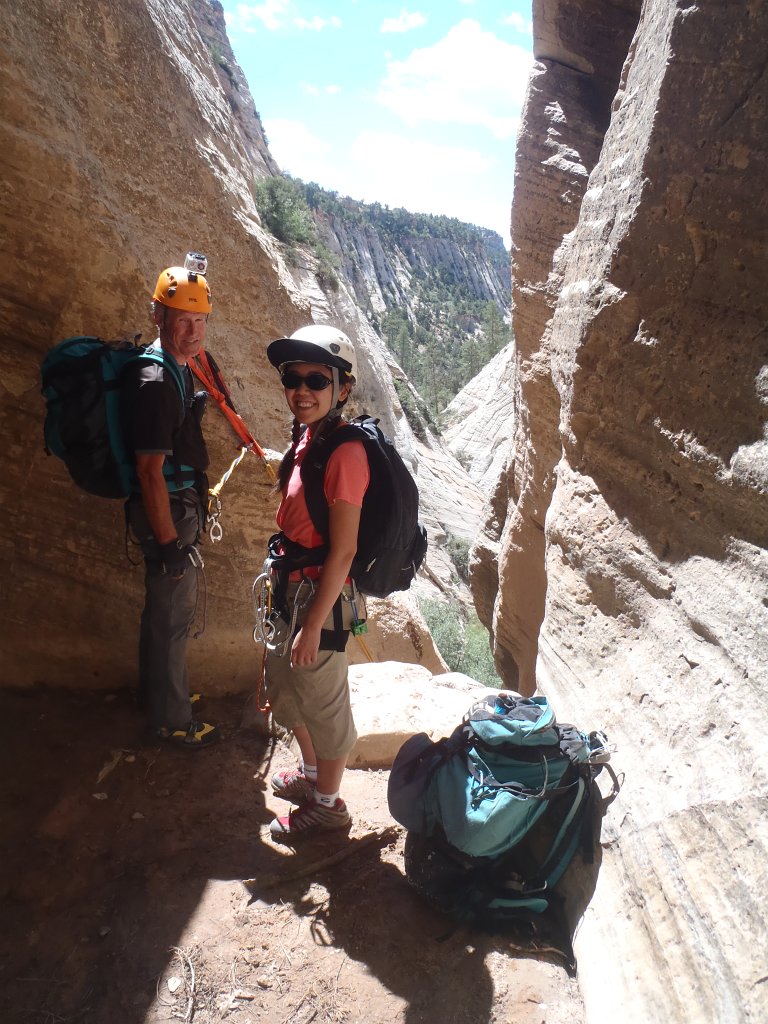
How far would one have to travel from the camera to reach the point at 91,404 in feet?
8.57

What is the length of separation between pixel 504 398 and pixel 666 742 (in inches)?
1393

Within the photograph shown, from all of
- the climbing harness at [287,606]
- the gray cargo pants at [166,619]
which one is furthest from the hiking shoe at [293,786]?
the climbing harness at [287,606]

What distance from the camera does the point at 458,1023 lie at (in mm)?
1880

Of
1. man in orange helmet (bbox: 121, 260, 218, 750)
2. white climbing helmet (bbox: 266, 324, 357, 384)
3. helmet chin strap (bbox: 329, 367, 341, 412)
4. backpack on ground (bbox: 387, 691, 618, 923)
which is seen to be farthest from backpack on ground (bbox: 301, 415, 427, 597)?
man in orange helmet (bbox: 121, 260, 218, 750)

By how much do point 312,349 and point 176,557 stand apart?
3.91 ft

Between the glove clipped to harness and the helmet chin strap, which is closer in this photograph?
the helmet chin strap

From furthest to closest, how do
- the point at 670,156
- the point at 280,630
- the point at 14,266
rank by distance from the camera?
the point at 14,266
the point at 670,156
the point at 280,630

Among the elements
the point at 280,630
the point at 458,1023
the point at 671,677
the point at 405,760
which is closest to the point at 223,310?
the point at 280,630

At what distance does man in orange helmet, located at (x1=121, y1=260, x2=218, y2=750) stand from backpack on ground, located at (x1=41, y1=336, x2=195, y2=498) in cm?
5

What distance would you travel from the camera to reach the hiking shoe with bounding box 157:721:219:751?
3199 millimetres

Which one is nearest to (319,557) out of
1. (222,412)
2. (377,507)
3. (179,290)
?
(377,507)

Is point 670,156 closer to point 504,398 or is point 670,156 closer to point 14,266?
point 14,266

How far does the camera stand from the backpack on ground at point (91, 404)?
2.62m

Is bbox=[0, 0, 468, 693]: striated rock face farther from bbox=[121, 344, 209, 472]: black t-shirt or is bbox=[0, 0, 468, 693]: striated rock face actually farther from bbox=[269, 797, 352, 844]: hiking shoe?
bbox=[269, 797, 352, 844]: hiking shoe
